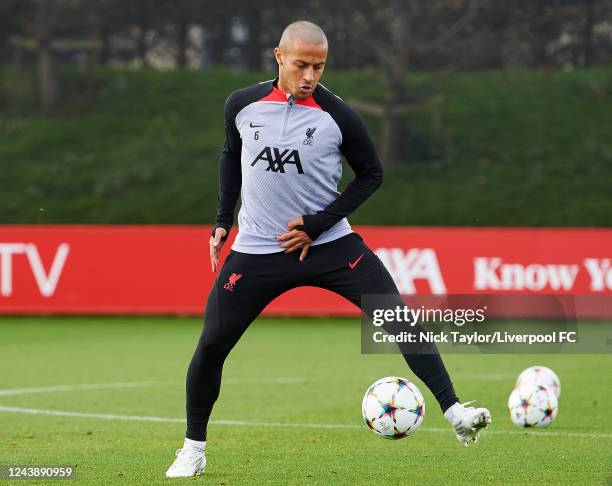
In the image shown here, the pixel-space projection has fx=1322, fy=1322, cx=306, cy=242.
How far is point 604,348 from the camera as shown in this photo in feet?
57.5

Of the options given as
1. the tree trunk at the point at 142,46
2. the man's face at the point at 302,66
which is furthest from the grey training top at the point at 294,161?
the tree trunk at the point at 142,46

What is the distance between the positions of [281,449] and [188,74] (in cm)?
3082

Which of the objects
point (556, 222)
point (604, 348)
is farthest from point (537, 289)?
point (556, 222)

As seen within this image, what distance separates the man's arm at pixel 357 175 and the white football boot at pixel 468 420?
4.14 feet

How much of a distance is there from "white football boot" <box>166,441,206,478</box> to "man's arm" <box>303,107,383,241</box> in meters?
1.43

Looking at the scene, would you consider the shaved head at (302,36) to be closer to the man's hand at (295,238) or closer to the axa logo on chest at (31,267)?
the man's hand at (295,238)

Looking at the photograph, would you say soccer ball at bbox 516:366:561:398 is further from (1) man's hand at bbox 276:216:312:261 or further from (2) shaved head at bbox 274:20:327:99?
(2) shaved head at bbox 274:20:327:99

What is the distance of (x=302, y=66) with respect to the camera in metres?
7.38

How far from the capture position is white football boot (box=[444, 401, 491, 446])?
7.33 metres

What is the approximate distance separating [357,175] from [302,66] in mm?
769

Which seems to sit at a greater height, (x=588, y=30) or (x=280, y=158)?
(x=280, y=158)

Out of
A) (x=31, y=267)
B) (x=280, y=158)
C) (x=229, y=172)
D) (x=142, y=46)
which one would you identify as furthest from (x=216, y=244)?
(x=142, y=46)

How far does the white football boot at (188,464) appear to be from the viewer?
25.0 feet

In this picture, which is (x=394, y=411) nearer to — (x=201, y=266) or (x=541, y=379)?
(x=541, y=379)
